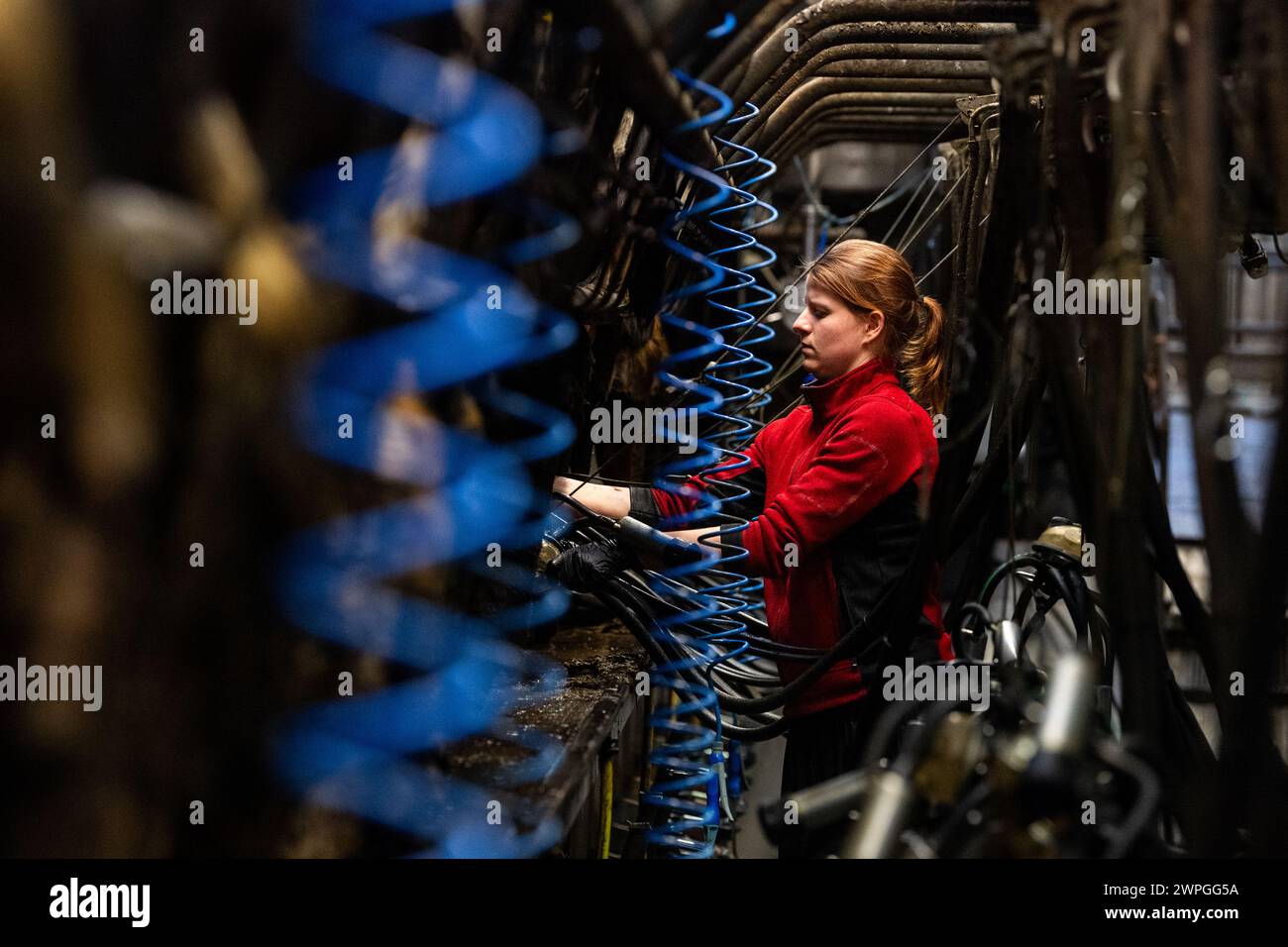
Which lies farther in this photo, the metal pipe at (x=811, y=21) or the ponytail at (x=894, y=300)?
the metal pipe at (x=811, y=21)

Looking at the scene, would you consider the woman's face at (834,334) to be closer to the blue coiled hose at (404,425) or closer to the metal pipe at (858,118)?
the blue coiled hose at (404,425)

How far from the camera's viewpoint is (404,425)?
5.10 ft

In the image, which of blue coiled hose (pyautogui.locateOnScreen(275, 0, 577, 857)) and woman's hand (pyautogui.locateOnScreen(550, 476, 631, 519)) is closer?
blue coiled hose (pyautogui.locateOnScreen(275, 0, 577, 857))

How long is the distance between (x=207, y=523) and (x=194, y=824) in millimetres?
396

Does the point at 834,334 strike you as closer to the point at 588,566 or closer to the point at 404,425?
the point at 588,566

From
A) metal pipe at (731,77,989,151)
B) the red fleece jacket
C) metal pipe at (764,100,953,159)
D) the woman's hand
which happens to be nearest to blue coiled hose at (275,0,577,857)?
the woman's hand

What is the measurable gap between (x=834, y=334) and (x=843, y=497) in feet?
1.76

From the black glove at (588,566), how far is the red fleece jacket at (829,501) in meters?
0.23

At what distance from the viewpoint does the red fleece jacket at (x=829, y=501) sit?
2975mm

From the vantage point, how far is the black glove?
311 centimetres

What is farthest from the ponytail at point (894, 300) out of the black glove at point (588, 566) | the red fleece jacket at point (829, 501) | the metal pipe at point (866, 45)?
the metal pipe at point (866, 45)

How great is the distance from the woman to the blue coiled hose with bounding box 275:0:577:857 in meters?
1.24

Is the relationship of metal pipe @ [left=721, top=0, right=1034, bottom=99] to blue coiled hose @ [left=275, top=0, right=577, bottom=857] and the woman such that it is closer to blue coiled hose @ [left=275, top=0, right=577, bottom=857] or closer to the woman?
the woman
